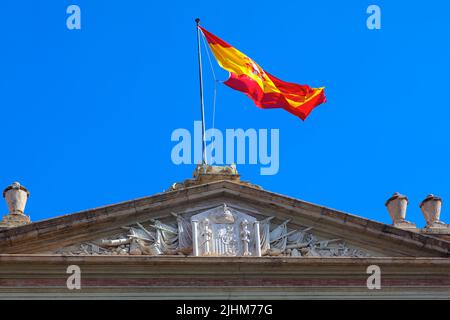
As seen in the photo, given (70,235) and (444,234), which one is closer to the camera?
(70,235)

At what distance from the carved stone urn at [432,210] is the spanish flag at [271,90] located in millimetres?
3745

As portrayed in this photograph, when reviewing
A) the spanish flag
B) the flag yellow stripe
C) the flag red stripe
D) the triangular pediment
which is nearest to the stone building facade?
the triangular pediment

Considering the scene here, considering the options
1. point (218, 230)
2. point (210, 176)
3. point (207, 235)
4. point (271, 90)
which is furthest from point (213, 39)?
point (207, 235)

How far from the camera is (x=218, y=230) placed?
2425 centimetres

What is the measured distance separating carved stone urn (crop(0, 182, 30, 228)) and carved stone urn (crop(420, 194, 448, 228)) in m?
9.29

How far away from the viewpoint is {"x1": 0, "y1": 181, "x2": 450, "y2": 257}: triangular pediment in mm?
23688

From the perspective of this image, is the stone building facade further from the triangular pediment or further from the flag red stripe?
the flag red stripe

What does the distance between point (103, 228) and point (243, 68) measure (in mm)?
6393

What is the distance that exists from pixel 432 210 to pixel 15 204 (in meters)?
9.71

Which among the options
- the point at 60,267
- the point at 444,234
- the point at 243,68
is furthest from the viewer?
the point at 243,68

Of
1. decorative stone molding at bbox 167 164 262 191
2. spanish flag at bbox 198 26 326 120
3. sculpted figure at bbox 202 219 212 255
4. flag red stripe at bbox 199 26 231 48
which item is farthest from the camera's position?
flag red stripe at bbox 199 26 231 48
